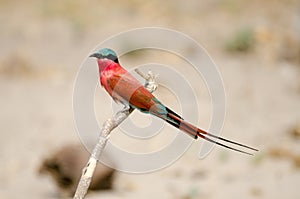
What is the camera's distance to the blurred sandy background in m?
6.66

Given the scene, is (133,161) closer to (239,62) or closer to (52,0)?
(239,62)

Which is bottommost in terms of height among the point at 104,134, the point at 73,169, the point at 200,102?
the point at 104,134

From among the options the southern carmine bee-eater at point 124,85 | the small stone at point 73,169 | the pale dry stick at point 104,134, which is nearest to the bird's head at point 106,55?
the southern carmine bee-eater at point 124,85

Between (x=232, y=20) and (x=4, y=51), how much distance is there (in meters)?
3.75

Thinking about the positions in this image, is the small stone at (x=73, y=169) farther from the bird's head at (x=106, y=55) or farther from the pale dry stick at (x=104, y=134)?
the bird's head at (x=106, y=55)

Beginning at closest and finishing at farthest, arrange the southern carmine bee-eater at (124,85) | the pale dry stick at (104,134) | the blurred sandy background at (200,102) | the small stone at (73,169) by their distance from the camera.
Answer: the southern carmine bee-eater at (124,85), the pale dry stick at (104,134), the small stone at (73,169), the blurred sandy background at (200,102)

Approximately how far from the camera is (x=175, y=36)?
1112 centimetres

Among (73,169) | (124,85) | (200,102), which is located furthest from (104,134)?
(200,102)

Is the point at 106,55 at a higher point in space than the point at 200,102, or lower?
lower

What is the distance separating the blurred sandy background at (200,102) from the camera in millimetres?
6664

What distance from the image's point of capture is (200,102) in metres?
8.72

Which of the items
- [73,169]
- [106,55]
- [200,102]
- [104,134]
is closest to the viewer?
[106,55]

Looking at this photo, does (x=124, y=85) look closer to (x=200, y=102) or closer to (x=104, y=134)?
(x=104, y=134)

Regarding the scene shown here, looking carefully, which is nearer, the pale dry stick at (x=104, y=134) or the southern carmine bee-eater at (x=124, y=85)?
the southern carmine bee-eater at (x=124, y=85)
